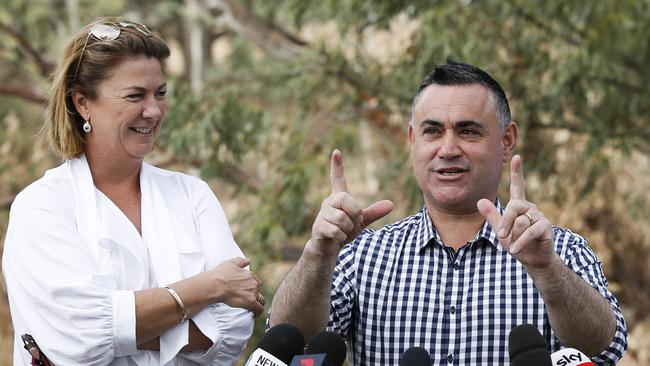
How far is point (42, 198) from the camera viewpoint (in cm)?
301

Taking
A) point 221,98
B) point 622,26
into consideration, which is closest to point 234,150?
point 221,98

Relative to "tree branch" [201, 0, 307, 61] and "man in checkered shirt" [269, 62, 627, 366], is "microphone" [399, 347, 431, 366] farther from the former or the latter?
"tree branch" [201, 0, 307, 61]

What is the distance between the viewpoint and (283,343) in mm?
2500

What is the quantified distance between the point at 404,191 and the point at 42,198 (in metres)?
4.85

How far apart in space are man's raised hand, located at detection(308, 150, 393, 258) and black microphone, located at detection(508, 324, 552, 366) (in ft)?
1.57

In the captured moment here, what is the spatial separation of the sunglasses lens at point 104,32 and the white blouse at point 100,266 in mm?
380

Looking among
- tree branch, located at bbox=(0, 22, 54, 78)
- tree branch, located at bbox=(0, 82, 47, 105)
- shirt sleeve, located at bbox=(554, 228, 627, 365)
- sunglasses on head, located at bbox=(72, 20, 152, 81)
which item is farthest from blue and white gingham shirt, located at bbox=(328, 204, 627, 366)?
tree branch, located at bbox=(0, 82, 47, 105)

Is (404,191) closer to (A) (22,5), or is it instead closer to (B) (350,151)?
(B) (350,151)

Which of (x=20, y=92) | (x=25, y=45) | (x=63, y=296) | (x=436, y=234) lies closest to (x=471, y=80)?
(x=436, y=234)

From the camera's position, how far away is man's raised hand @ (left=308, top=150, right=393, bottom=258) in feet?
8.70

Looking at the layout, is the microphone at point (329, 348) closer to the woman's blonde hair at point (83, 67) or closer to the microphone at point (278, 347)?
the microphone at point (278, 347)

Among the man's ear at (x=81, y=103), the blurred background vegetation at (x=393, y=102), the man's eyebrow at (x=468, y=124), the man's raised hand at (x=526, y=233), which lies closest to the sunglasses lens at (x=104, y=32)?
the man's ear at (x=81, y=103)

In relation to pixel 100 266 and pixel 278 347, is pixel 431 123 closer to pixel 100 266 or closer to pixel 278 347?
pixel 278 347

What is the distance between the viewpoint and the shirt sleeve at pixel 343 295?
120 inches
